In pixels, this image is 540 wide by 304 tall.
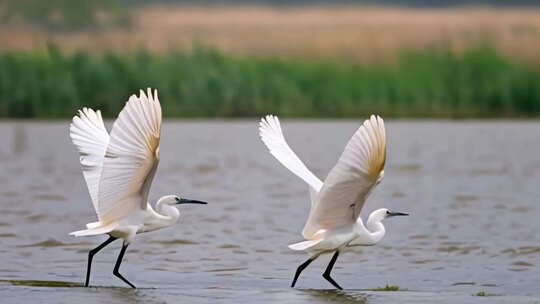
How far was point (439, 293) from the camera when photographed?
1399cm

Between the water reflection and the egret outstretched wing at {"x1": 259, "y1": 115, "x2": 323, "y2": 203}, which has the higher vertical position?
the egret outstretched wing at {"x1": 259, "y1": 115, "x2": 323, "y2": 203}

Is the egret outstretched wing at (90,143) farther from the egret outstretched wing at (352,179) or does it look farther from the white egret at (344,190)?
the egret outstretched wing at (352,179)

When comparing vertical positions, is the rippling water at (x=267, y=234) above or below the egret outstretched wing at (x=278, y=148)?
below

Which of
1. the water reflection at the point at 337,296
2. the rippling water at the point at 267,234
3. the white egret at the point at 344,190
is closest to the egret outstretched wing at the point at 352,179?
the white egret at the point at 344,190

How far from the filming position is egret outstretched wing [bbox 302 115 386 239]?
→ 1228cm

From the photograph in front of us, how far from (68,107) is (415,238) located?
92.4 feet

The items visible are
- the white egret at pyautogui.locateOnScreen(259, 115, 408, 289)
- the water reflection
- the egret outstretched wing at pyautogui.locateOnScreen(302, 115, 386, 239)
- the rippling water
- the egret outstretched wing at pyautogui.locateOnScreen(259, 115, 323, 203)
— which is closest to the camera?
the egret outstretched wing at pyautogui.locateOnScreen(302, 115, 386, 239)

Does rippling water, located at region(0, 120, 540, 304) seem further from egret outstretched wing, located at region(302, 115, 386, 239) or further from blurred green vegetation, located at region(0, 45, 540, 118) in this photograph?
blurred green vegetation, located at region(0, 45, 540, 118)

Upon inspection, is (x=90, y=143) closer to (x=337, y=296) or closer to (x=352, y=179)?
(x=337, y=296)

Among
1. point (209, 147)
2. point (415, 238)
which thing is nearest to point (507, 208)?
point (415, 238)

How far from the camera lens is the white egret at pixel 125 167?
13.0 metres

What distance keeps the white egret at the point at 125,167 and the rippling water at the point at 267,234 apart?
0.68 m

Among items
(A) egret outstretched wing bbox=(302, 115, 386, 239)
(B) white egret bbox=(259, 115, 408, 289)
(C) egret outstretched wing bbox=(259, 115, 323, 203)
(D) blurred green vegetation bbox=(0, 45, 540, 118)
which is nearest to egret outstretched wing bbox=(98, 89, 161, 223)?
(C) egret outstretched wing bbox=(259, 115, 323, 203)

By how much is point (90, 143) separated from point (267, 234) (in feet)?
18.8
